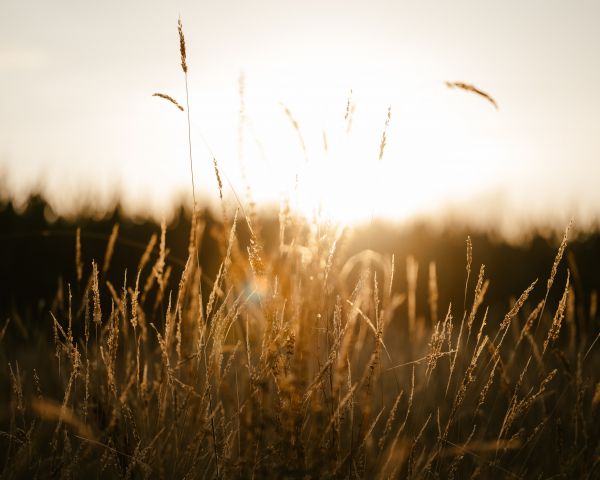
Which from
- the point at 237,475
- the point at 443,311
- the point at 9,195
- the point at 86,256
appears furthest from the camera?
the point at 443,311

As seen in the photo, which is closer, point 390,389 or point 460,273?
point 390,389

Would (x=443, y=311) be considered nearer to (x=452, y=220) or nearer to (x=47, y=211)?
(x=452, y=220)

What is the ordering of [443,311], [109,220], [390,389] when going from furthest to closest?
1. [443,311]
2. [109,220]
3. [390,389]

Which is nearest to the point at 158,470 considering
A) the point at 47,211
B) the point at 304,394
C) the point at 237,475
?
the point at 237,475

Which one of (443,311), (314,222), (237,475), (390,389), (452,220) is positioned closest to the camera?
(237,475)

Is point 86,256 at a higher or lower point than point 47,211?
lower

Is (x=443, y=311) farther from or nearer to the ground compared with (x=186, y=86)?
nearer to the ground

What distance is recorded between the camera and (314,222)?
5.68 feet

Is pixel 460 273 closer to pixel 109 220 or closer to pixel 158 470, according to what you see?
pixel 109 220

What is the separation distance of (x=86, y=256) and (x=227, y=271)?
5.54m

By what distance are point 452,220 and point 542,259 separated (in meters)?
2.61

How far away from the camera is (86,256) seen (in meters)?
6.76

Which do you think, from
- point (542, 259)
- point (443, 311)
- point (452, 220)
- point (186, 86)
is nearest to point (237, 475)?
point (186, 86)

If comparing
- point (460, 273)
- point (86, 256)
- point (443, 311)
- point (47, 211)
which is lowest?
point (443, 311)
